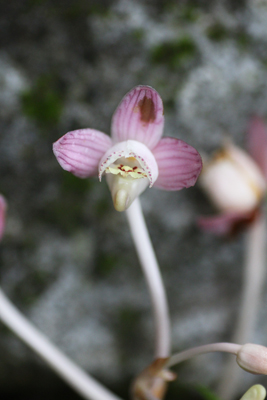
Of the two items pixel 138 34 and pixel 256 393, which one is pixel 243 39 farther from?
pixel 256 393

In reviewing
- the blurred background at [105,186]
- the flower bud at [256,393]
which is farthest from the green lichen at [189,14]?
the flower bud at [256,393]

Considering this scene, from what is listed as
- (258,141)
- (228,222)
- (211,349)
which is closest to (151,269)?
(211,349)

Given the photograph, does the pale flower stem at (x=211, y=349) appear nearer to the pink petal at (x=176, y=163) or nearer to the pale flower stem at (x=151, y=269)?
the pale flower stem at (x=151, y=269)

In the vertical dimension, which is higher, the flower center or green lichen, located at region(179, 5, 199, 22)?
green lichen, located at region(179, 5, 199, 22)

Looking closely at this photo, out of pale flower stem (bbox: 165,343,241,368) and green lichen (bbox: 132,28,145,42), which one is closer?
pale flower stem (bbox: 165,343,241,368)

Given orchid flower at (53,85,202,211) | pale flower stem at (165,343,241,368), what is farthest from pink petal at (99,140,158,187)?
pale flower stem at (165,343,241,368)

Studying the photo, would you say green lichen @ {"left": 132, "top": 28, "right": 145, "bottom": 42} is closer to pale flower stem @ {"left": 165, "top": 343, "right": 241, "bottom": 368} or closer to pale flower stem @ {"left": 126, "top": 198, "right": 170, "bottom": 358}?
pale flower stem @ {"left": 126, "top": 198, "right": 170, "bottom": 358}
